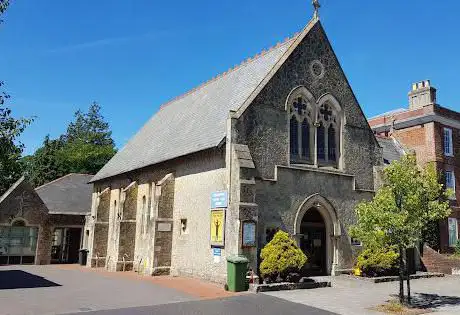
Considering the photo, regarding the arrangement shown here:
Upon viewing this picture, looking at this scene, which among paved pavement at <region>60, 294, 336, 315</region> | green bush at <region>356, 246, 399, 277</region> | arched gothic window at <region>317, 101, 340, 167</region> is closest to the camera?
paved pavement at <region>60, 294, 336, 315</region>

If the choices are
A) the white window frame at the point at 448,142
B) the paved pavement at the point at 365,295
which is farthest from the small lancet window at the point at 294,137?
the white window frame at the point at 448,142

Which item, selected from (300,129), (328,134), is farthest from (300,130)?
(328,134)

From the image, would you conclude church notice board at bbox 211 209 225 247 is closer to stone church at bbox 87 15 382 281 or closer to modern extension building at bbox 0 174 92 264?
stone church at bbox 87 15 382 281

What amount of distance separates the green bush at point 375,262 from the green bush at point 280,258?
439 cm

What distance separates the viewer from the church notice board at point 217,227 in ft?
56.5

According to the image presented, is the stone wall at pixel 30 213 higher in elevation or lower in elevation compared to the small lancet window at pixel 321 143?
lower

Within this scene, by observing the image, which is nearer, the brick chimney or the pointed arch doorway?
the pointed arch doorway

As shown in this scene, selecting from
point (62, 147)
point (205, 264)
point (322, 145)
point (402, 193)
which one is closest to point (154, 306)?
point (205, 264)

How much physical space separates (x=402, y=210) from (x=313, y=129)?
8.11 metres

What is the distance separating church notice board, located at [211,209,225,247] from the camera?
17.2 meters

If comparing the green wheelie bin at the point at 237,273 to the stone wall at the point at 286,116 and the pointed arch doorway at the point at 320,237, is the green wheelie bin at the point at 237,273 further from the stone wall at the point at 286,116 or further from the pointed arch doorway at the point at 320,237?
the pointed arch doorway at the point at 320,237

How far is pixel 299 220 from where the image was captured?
62.3ft

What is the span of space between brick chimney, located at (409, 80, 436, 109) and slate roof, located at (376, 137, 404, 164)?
4038 millimetres

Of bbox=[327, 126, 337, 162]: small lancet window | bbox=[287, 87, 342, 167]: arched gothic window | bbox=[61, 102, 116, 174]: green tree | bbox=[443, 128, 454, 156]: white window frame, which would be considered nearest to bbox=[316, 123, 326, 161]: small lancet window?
bbox=[287, 87, 342, 167]: arched gothic window
